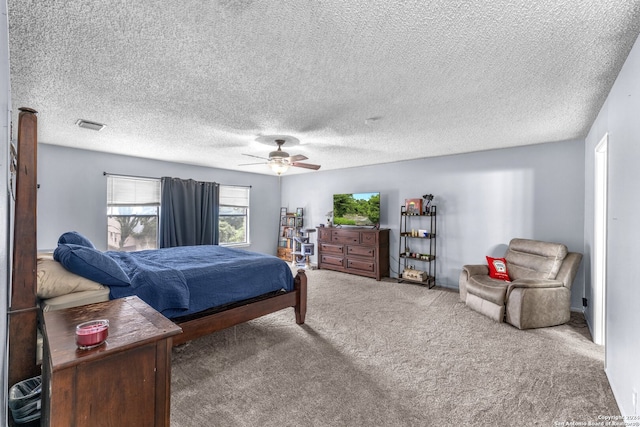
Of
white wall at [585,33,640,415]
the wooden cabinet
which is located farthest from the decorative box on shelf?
the wooden cabinet

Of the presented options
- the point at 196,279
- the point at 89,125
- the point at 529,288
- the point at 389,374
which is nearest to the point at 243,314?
the point at 196,279

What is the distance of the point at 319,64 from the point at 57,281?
2.46 m

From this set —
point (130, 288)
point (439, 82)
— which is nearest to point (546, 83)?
point (439, 82)

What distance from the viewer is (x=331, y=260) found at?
6.38 metres

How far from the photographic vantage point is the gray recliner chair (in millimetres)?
3311

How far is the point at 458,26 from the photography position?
163cm

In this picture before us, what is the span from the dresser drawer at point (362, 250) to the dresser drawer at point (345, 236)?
0.14 m

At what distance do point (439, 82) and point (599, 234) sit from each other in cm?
256

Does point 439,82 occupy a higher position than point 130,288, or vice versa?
point 439,82

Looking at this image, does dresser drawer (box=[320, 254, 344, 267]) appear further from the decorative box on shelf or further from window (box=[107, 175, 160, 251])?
window (box=[107, 175, 160, 251])

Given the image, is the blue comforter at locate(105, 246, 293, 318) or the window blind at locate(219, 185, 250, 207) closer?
the blue comforter at locate(105, 246, 293, 318)

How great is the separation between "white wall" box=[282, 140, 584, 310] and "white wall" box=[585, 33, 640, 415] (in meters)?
1.89

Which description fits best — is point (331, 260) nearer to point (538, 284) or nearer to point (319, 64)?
point (538, 284)

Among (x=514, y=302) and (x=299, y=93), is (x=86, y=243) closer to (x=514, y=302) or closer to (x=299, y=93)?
(x=299, y=93)
